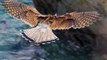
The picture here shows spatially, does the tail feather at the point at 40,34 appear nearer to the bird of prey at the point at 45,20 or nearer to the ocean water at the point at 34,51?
the bird of prey at the point at 45,20

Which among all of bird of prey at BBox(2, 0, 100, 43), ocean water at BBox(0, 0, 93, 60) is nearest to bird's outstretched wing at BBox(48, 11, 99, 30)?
bird of prey at BBox(2, 0, 100, 43)

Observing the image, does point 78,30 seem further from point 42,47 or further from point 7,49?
point 7,49

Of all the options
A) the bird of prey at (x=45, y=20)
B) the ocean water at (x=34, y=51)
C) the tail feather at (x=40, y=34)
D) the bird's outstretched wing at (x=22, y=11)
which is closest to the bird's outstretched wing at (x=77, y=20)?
the bird of prey at (x=45, y=20)

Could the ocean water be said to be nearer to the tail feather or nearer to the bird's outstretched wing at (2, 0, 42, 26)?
the bird's outstretched wing at (2, 0, 42, 26)

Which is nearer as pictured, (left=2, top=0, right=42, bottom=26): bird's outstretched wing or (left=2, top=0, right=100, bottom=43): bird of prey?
(left=2, top=0, right=100, bottom=43): bird of prey

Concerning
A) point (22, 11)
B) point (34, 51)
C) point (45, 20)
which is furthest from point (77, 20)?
point (34, 51)

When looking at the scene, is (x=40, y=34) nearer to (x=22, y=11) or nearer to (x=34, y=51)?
(x=22, y=11)

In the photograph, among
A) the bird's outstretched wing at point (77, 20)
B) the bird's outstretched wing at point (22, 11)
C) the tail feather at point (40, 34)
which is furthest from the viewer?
the bird's outstretched wing at point (22, 11)
